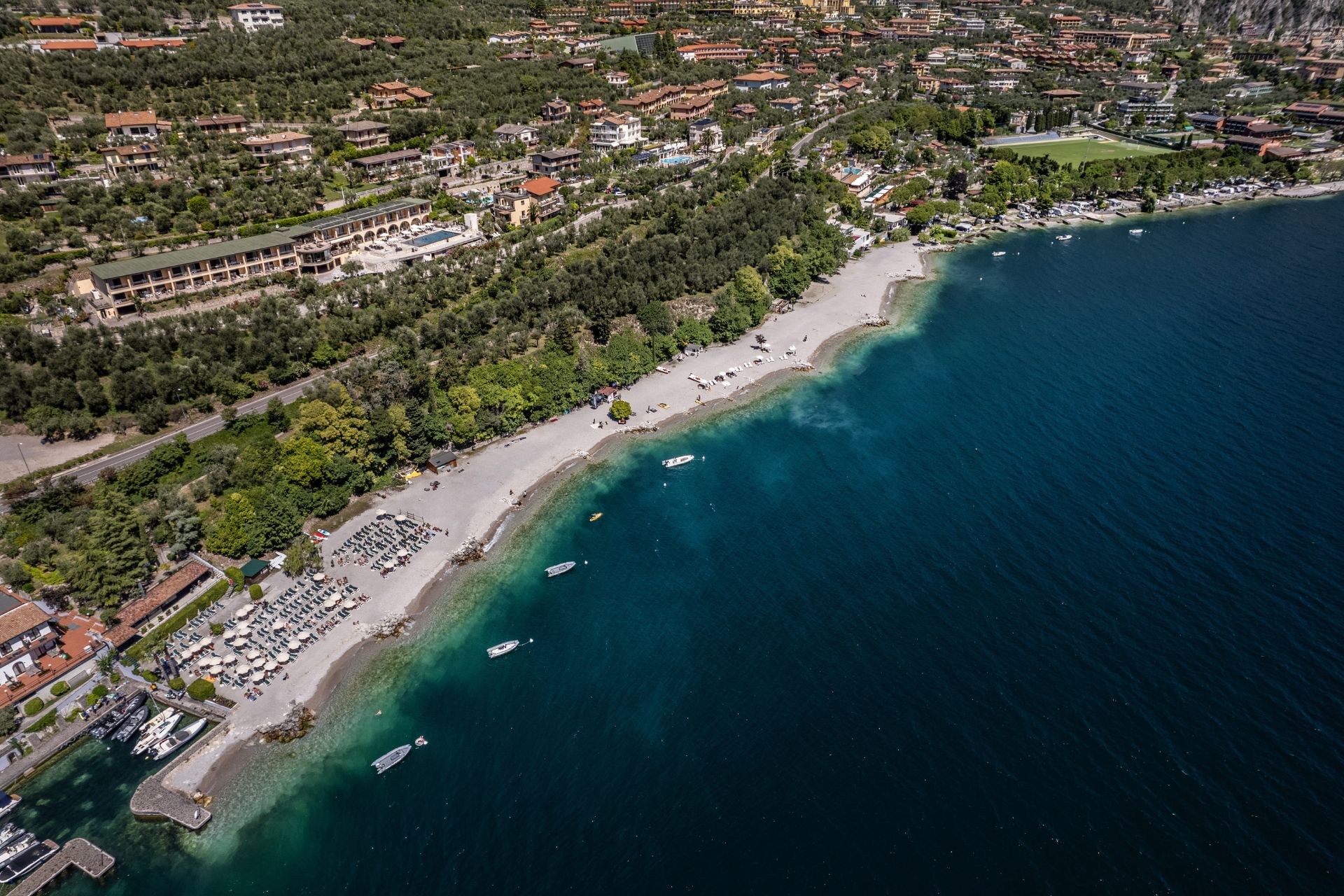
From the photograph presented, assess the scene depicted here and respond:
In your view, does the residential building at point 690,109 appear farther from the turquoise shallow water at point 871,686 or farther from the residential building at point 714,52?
the turquoise shallow water at point 871,686

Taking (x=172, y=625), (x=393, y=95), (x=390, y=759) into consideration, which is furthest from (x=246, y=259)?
(x=390, y=759)

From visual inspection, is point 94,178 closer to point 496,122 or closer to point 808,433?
point 496,122

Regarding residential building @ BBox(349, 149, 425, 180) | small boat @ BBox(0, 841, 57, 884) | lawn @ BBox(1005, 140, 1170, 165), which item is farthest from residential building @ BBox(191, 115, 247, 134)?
lawn @ BBox(1005, 140, 1170, 165)

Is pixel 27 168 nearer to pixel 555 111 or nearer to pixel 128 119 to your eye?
pixel 128 119

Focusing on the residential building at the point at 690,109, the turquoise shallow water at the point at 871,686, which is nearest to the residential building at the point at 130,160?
the turquoise shallow water at the point at 871,686

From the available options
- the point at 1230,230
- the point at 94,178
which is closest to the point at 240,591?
the point at 94,178
